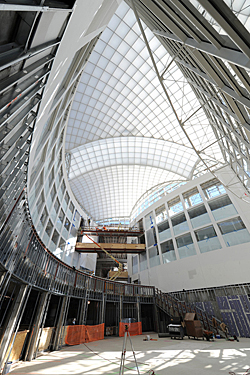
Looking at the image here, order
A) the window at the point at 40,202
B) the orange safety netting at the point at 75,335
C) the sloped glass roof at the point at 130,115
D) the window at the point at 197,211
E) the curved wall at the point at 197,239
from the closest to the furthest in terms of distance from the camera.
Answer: the orange safety netting at the point at 75,335
the window at the point at 40,202
the curved wall at the point at 197,239
the window at the point at 197,211
the sloped glass roof at the point at 130,115

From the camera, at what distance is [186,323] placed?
46.9ft

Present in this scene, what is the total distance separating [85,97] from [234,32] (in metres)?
31.9

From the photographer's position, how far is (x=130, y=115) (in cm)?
3603

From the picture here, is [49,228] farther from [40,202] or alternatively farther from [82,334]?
[82,334]

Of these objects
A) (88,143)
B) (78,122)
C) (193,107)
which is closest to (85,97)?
(78,122)

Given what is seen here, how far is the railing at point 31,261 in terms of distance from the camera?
21.9 feet

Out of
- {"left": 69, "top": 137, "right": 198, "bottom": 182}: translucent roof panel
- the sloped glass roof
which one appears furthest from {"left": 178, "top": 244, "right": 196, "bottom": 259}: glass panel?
{"left": 69, "top": 137, "right": 198, "bottom": 182}: translucent roof panel

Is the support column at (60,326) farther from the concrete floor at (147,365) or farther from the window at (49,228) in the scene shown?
the window at (49,228)

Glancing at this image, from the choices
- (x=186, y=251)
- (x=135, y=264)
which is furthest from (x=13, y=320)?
(x=135, y=264)

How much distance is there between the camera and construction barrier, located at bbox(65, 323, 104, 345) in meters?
12.0

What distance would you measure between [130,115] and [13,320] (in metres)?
35.5

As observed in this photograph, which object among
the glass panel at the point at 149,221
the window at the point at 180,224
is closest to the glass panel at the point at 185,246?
the window at the point at 180,224

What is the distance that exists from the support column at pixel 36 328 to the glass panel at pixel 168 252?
64.3 feet

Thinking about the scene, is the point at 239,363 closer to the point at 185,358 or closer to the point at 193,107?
the point at 185,358
